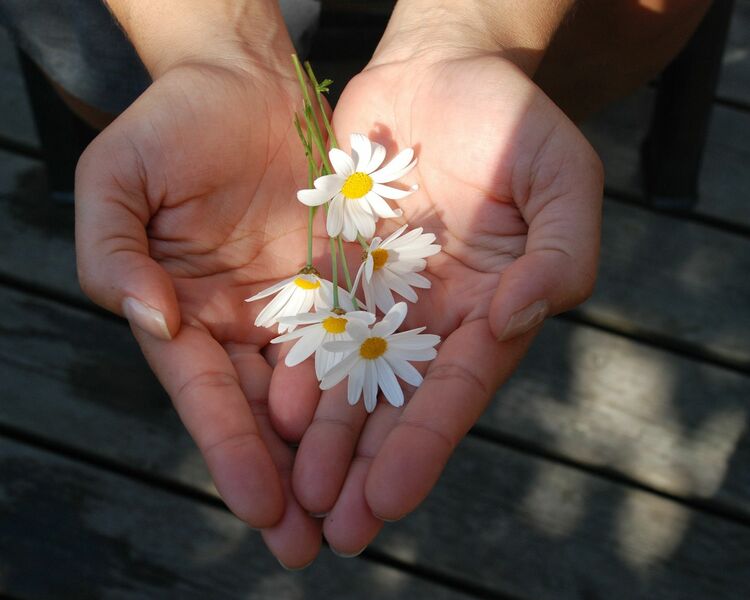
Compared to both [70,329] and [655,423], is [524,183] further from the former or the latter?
[70,329]

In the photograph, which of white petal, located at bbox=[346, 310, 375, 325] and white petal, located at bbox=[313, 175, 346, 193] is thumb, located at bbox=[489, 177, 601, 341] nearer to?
white petal, located at bbox=[346, 310, 375, 325]

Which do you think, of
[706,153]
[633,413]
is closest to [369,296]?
[633,413]

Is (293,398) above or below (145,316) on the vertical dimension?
below

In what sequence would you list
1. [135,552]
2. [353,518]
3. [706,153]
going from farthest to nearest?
1. [706,153]
2. [135,552]
3. [353,518]

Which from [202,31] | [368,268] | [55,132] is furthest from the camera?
[55,132]

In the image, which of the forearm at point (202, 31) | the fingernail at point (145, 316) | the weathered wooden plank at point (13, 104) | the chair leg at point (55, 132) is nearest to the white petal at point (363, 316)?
the fingernail at point (145, 316)

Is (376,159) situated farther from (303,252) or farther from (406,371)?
(406,371)

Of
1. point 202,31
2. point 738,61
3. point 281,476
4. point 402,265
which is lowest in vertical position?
point 738,61
